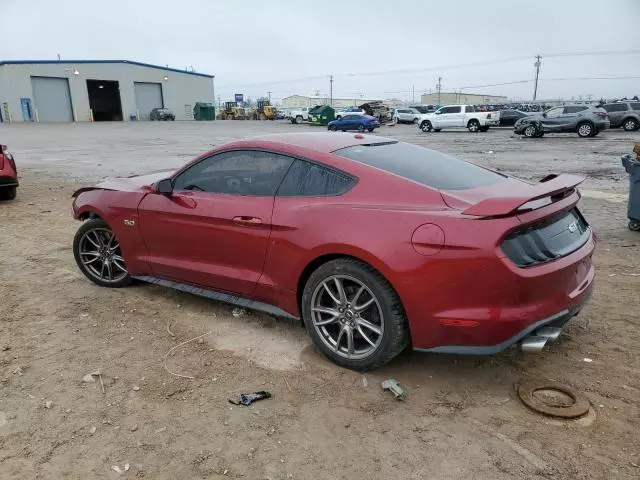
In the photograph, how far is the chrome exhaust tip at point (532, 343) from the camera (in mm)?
3062

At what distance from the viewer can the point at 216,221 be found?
4000 mm

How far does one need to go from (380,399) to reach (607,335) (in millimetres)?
1915

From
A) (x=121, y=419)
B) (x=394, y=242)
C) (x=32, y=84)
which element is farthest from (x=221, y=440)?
(x=32, y=84)

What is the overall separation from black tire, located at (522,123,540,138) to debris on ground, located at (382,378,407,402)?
27.0 meters

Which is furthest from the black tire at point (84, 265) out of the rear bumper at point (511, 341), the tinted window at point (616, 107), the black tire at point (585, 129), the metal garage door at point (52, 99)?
the metal garage door at point (52, 99)

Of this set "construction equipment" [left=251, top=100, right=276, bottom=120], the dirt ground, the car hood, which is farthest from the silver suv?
"construction equipment" [left=251, top=100, right=276, bottom=120]

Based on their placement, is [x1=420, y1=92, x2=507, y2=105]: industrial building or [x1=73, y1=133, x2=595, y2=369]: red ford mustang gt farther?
[x1=420, y1=92, x2=507, y2=105]: industrial building

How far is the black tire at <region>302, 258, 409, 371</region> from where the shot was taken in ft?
10.5

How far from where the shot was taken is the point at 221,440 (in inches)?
112

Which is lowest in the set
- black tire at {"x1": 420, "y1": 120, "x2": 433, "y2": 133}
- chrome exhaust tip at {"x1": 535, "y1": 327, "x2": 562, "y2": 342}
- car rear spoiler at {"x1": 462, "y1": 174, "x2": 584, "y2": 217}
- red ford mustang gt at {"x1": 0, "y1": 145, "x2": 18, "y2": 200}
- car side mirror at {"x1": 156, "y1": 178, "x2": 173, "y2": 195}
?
black tire at {"x1": 420, "y1": 120, "x2": 433, "y2": 133}

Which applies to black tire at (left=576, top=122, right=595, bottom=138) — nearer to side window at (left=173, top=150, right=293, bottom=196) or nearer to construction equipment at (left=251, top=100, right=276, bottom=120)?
side window at (left=173, top=150, right=293, bottom=196)

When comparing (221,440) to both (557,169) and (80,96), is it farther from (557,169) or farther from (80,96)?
(80,96)

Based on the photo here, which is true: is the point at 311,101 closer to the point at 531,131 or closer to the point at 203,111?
the point at 203,111

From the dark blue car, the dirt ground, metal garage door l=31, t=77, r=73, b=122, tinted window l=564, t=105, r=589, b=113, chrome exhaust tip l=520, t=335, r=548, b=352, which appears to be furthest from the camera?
metal garage door l=31, t=77, r=73, b=122
